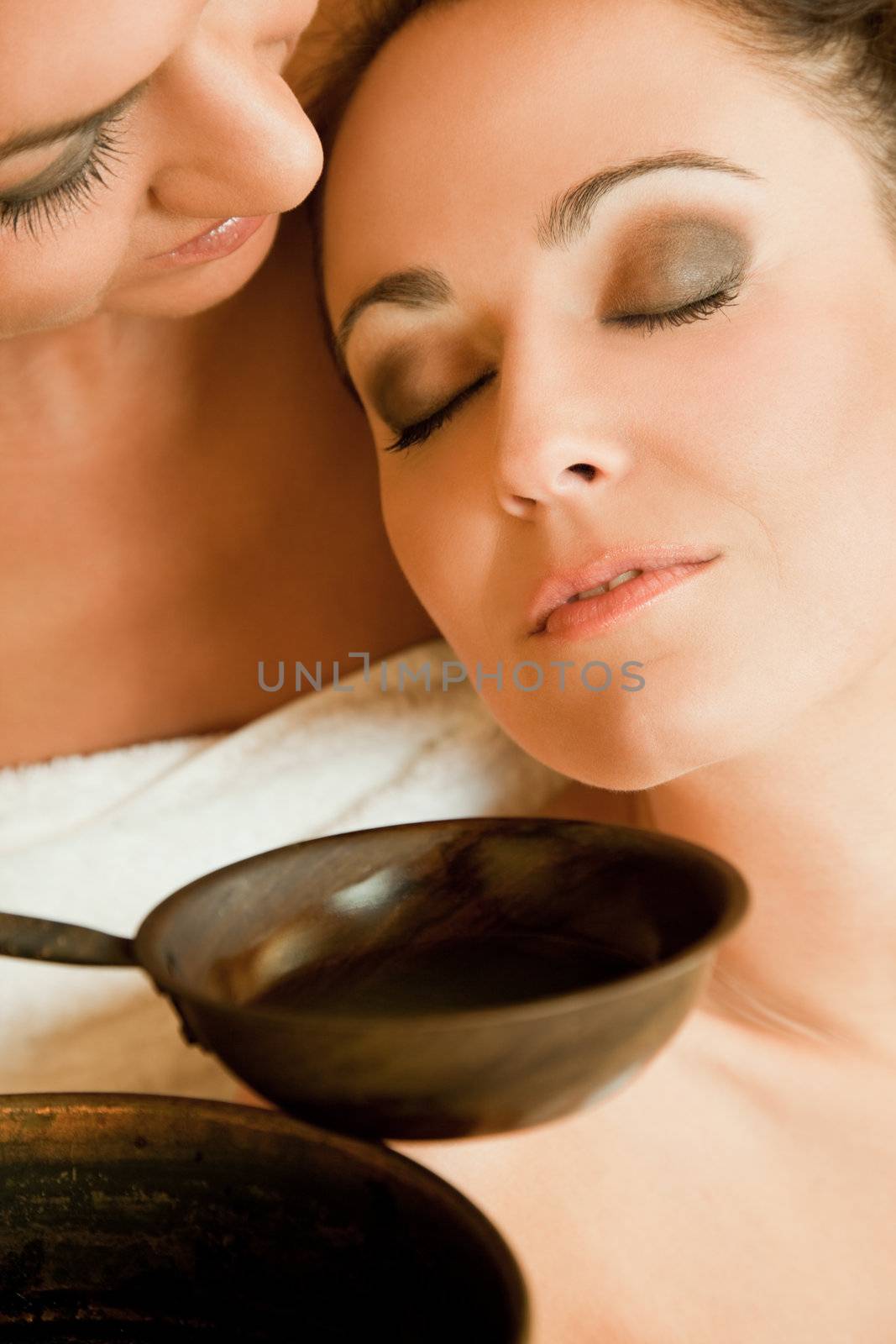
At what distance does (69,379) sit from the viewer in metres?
1.17

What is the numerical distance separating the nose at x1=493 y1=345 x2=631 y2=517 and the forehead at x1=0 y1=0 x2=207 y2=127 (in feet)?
1.04

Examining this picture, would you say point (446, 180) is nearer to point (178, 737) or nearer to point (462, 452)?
point (462, 452)

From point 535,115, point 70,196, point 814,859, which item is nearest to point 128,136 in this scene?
point 70,196

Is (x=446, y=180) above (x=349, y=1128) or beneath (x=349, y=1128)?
above

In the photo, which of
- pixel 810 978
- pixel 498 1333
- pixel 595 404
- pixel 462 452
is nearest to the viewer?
pixel 498 1333

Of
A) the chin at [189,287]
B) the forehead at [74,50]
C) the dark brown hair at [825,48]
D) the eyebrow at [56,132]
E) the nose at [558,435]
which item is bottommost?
the nose at [558,435]

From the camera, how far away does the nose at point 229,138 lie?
2.35ft

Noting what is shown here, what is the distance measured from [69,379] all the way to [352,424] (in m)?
0.28

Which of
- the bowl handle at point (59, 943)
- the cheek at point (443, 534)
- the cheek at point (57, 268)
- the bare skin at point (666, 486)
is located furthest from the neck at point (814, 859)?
the cheek at point (57, 268)

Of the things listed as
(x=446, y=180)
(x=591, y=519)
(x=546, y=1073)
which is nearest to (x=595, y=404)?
(x=591, y=519)

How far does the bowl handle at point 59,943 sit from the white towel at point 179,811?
1.69ft

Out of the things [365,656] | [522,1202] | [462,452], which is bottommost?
[522,1202]

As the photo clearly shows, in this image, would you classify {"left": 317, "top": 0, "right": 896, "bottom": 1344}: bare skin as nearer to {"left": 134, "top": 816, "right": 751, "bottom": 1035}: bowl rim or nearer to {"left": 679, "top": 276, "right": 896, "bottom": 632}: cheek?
{"left": 679, "top": 276, "right": 896, "bottom": 632}: cheek

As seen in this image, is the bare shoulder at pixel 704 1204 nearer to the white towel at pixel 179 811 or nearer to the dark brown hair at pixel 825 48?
the white towel at pixel 179 811
